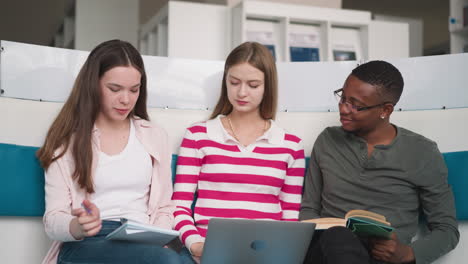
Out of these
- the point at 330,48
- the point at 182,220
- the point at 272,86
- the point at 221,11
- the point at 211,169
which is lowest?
the point at 182,220

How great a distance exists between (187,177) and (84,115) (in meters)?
0.41

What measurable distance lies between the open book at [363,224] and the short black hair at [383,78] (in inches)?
19.3

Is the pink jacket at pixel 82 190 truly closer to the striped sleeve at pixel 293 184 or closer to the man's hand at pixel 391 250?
the striped sleeve at pixel 293 184

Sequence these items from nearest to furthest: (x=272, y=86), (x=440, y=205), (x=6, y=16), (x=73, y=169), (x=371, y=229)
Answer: (x=371, y=229)
(x=73, y=169)
(x=440, y=205)
(x=272, y=86)
(x=6, y=16)

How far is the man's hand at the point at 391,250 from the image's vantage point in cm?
164

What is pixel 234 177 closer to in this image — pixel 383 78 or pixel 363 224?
pixel 363 224

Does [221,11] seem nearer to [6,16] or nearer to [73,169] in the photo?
[73,169]

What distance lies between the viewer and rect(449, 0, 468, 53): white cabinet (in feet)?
15.8

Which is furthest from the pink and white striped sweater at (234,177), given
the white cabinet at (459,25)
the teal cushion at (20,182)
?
the white cabinet at (459,25)

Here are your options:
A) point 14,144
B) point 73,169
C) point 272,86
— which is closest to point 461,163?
point 272,86

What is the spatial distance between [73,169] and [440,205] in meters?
1.20

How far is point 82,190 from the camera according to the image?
1710 millimetres

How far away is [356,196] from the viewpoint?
185 cm

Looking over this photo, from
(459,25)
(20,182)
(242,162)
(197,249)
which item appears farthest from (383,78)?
(459,25)
